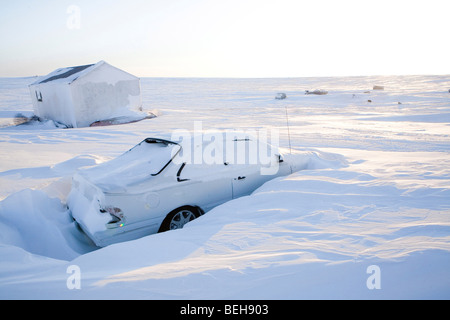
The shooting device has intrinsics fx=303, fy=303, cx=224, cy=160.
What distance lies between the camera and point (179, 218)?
4.51 m

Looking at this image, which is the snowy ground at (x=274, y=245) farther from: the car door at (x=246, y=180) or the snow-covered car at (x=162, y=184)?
the snow-covered car at (x=162, y=184)

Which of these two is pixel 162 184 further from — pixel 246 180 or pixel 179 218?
pixel 246 180

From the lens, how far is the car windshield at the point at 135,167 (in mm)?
4223

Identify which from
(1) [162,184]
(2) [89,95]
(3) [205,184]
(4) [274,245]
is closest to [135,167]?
(1) [162,184]

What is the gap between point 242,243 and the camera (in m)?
3.38

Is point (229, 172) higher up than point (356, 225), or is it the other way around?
point (229, 172)

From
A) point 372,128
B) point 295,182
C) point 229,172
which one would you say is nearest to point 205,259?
point 229,172

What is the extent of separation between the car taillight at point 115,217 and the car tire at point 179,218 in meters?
0.60

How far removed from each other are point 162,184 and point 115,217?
2.49 feet

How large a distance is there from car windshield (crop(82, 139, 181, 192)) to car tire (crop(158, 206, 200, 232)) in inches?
25.7

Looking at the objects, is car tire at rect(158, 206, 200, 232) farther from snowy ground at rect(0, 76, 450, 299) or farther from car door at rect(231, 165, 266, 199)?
car door at rect(231, 165, 266, 199)

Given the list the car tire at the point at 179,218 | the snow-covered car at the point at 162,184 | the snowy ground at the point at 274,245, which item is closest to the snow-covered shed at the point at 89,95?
the snowy ground at the point at 274,245
